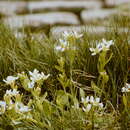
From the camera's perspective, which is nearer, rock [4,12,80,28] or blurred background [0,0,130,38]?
rock [4,12,80,28]

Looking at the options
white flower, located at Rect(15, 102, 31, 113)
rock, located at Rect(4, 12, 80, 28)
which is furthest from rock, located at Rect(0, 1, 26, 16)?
white flower, located at Rect(15, 102, 31, 113)

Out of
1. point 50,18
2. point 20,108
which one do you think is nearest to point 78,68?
point 20,108

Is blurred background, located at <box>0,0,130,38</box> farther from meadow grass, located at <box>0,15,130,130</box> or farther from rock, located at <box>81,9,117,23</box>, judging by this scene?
meadow grass, located at <box>0,15,130,130</box>

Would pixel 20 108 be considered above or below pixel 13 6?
above

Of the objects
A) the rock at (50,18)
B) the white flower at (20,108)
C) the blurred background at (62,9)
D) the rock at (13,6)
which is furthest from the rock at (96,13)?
the white flower at (20,108)

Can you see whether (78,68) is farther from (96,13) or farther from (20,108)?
(96,13)

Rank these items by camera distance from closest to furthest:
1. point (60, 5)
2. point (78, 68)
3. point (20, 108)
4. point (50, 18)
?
point (20, 108)
point (78, 68)
point (50, 18)
point (60, 5)

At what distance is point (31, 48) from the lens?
1880mm

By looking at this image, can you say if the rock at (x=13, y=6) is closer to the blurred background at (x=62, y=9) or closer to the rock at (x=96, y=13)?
the blurred background at (x=62, y=9)

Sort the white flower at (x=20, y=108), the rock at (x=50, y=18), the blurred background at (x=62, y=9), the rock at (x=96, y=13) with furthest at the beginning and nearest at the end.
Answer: the blurred background at (x=62, y=9)
the rock at (x=96, y=13)
the rock at (x=50, y=18)
the white flower at (x=20, y=108)

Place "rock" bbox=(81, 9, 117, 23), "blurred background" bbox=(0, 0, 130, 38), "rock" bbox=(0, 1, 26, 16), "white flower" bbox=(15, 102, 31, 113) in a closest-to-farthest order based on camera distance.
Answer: "white flower" bbox=(15, 102, 31, 113) < "rock" bbox=(81, 9, 117, 23) < "blurred background" bbox=(0, 0, 130, 38) < "rock" bbox=(0, 1, 26, 16)

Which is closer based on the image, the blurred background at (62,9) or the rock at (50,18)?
the rock at (50,18)

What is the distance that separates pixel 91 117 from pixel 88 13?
3079 mm

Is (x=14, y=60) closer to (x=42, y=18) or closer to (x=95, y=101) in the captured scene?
(x=95, y=101)
